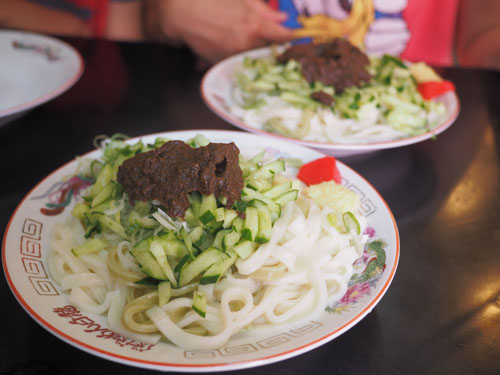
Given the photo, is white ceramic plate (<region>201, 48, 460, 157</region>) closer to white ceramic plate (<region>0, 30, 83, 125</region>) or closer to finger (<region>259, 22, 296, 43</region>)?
finger (<region>259, 22, 296, 43</region>)

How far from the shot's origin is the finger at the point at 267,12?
3.86 metres

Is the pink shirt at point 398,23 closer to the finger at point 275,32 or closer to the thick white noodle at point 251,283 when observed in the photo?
the finger at point 275,32

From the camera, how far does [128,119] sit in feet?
9.16

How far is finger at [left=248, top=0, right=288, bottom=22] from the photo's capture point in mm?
3863

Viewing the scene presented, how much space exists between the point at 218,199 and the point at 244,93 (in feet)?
4.83

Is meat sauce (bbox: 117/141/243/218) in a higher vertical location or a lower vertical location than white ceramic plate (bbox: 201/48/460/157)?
higher

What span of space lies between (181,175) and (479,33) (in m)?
3.34

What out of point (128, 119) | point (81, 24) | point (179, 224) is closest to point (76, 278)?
point (179, 224)

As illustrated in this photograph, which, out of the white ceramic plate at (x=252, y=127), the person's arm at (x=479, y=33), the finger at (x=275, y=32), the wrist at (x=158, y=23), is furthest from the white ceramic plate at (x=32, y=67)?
the person's arm at (x=479, y=33)

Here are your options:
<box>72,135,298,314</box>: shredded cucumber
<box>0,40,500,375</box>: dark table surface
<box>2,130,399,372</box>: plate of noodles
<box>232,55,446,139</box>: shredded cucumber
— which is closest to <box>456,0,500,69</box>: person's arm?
<box>0,40,500,375</box>: dark table surface

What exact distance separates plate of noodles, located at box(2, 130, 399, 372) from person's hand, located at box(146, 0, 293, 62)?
2324 millimetres

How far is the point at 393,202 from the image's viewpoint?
2.14 meters

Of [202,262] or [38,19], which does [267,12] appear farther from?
[202,262]

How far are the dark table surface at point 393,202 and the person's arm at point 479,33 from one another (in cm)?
40
